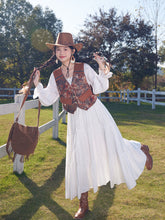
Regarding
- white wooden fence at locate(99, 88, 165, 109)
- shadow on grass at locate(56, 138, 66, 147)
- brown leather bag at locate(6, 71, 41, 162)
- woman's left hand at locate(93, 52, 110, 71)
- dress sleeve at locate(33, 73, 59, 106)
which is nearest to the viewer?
woman's left hand at locate(93, 52, 110, 71)

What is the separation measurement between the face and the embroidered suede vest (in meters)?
0.13

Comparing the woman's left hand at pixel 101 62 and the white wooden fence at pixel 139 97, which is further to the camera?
the white wooden fence at pixel 139 97

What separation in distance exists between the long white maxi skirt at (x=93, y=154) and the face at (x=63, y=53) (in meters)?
0.58

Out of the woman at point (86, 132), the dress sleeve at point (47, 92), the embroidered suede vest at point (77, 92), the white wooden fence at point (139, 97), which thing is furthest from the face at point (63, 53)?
the white wooden fence at point (139, 97)

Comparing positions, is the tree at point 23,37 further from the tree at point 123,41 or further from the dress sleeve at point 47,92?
the dress sleeve at point 47,92

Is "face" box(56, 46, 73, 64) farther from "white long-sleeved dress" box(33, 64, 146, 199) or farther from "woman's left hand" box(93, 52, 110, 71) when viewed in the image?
"woman's left hand" box(93, 52, 110, 71)

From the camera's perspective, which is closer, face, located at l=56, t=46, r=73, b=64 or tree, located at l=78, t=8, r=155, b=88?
face, located at l=56, t=46, r=73, b=64

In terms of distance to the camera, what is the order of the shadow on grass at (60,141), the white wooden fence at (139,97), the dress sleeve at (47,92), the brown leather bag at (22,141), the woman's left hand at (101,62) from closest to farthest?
1. the woman's left hand at (101,62)
2. the brown leather bag at (22,141)
3. the dress sleeve at (47,92)
4. the shadow on grass at (60,141)
5. the white wooden fence at (139,97)

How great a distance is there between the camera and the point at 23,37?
26.3 metres

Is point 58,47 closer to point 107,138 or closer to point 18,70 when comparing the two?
point 107,138

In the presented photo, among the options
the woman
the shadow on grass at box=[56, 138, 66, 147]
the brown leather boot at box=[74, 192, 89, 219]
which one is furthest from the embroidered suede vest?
the shadow on grass at box=[56, 138, 66, 147]

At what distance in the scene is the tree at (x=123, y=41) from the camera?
2433cm

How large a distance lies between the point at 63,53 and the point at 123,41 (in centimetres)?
2393

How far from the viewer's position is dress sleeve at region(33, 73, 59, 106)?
2838 millimetres
